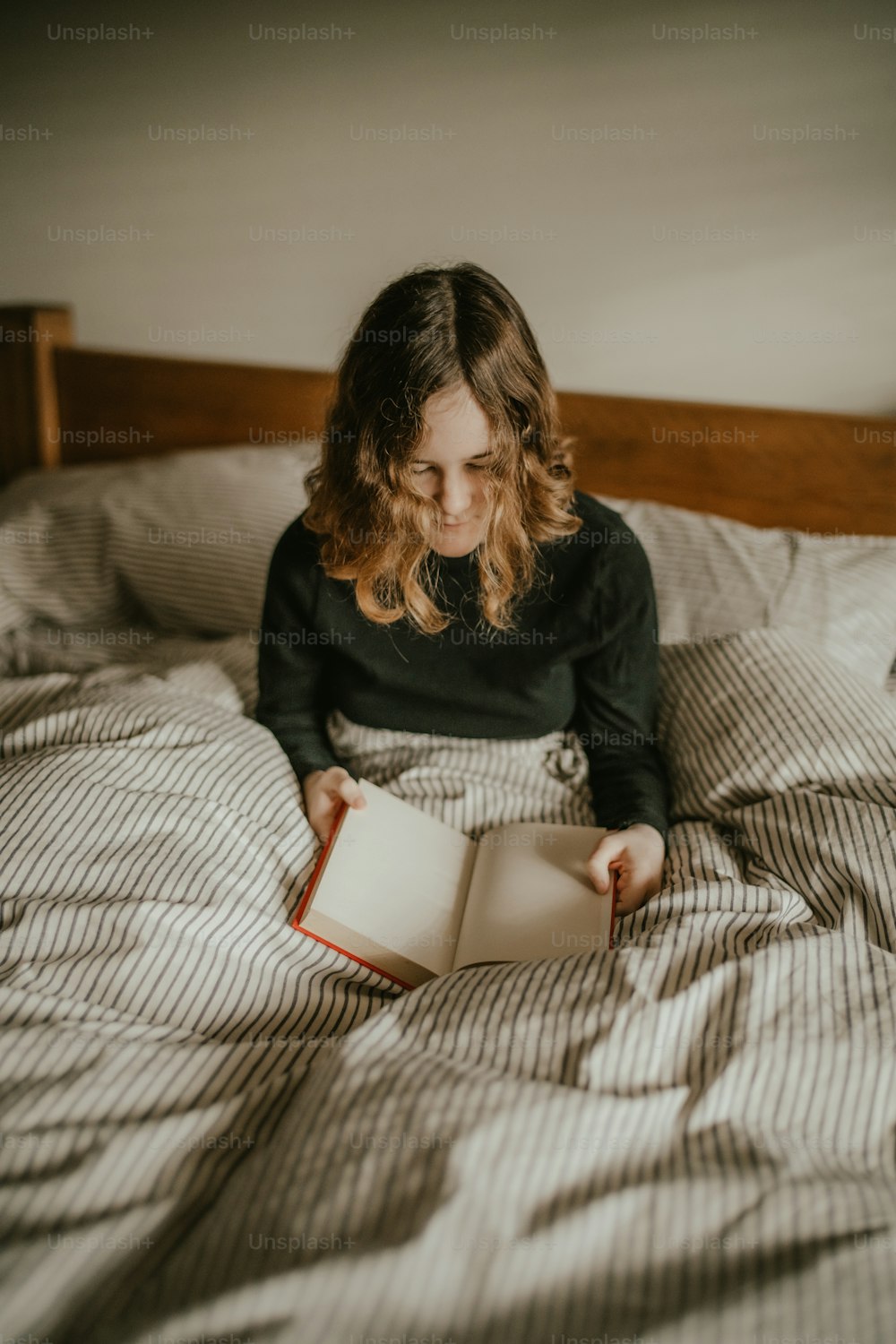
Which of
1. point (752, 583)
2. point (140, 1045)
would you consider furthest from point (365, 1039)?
point (752, 583)

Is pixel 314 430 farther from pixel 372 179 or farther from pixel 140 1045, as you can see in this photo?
pixel 140 1045

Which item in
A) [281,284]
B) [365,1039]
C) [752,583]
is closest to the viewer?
[365,1039]

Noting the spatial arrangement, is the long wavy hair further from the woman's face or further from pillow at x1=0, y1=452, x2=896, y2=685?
pillow at x1=0, y1=452, x2=896, y2=685

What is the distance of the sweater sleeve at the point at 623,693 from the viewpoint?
3.01ft

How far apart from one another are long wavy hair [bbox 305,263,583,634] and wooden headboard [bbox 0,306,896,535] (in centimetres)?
50

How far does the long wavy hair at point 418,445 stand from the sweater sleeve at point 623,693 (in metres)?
0.08

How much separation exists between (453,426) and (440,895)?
1.43 ft

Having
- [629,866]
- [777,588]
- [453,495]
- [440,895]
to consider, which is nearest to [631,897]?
[629,866]

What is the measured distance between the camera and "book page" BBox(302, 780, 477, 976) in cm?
76

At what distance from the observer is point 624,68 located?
1312mm

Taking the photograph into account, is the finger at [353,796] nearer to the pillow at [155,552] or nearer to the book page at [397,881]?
the book page at [397,881]

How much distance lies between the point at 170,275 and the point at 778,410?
115 centimetres

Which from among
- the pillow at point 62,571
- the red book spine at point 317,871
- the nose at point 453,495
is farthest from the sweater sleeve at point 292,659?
the pillow at point 62,571

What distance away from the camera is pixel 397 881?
803 millimetres
